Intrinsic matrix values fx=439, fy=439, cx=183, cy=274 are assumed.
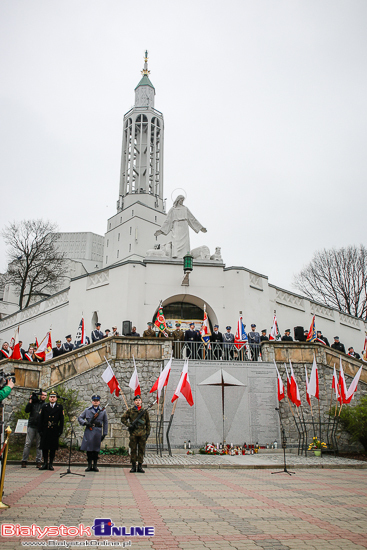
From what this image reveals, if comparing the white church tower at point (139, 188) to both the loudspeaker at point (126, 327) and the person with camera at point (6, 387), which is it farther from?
the person with camera at point (6, 387)

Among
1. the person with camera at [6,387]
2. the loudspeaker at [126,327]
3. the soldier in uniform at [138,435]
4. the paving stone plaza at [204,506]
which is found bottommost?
the paving stone plaza at [204,506]

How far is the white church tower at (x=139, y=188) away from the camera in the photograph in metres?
36.2

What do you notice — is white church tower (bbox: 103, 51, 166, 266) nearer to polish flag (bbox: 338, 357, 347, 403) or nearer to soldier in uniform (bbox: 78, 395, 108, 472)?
polish flag (bbox: 338, 357, 347, 403)

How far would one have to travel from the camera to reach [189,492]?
24.5 feet

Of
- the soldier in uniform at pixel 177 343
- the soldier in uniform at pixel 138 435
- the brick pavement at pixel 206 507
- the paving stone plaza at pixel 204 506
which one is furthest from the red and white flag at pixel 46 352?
the brick pavement at pixel 206 507

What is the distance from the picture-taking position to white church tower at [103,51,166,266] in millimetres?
36188

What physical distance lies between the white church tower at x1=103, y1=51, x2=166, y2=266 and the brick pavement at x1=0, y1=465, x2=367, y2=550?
2743cm

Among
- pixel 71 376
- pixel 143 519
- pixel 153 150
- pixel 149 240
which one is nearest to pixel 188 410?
pixel 71 376

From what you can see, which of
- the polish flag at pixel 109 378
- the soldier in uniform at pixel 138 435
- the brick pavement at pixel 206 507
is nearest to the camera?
the brick pavement at pixel 206 507

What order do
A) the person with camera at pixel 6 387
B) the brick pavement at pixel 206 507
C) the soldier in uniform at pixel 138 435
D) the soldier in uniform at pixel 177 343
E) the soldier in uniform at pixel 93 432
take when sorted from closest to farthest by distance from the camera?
the brick pavement at pixel 206 507 → the person with camera at pixel 6 387 → the soldier in uniform at pixel 93 432 → the soldier in uniform at pixel 138 435 → the soldier in uniform at pixel 177 343

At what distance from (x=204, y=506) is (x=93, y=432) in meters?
4.48

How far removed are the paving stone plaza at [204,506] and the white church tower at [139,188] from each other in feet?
87.4

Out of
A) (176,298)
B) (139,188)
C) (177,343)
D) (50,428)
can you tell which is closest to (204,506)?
(50,428)

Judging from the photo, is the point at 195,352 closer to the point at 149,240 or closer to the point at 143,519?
the point at 143,519
